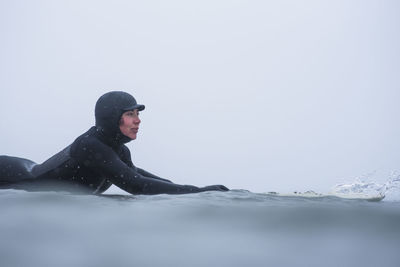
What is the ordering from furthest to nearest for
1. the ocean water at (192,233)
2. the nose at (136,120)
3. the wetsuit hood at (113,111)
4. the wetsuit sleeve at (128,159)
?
the wetsuit sleeve at (128,159)
the nose at (136,120)
the wetsuit hood at (113,111)
the ocean water at (192,233)

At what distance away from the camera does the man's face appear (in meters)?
5.26

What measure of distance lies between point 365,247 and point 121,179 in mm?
2544

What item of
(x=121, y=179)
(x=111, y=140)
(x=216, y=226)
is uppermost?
(x=111, y=140)

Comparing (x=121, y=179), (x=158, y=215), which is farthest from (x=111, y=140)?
(x=158, y=215)

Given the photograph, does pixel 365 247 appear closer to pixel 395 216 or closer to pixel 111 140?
pixel 395 216

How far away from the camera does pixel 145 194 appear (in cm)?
481

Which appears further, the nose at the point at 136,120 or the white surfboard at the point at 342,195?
the nose at the point at 136,120

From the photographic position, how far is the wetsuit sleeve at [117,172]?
4.80 meters

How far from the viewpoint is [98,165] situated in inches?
196

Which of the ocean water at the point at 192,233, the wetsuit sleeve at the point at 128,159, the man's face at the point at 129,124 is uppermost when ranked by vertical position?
the man's face at the point at 129,124

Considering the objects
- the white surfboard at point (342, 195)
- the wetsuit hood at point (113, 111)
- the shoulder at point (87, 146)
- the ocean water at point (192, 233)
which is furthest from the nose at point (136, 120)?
the white surfboard at point (342, 195)

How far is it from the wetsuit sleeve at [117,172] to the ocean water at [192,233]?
0.75 m

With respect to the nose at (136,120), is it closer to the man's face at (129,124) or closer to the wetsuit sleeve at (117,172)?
the man's face at (129,124)

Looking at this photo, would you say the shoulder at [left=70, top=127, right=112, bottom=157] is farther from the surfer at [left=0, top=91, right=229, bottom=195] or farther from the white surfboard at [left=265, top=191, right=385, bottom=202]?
the white surfboard at [left=265, top=191, right=385, bottom=202]
